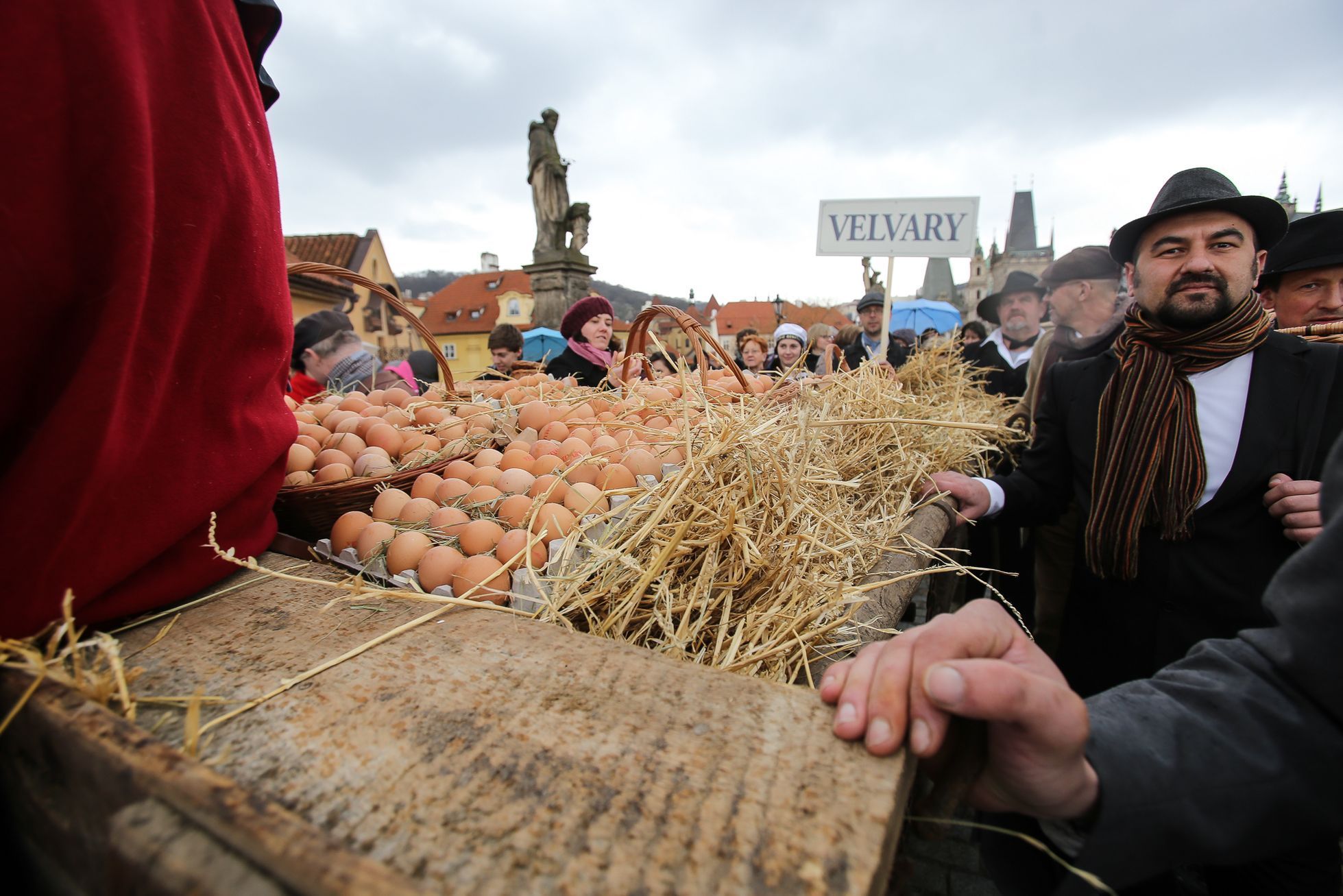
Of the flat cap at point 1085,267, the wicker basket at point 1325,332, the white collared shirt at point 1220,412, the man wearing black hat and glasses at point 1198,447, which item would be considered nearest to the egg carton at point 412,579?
the man wearing black hat and glasses at point 1198,447

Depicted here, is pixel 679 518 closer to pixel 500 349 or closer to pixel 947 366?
pixel 947 366

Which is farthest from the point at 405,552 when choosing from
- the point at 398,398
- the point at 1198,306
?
the point at 1198,306

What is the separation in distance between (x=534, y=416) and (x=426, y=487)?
0.56m

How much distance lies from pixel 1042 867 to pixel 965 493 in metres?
1.65

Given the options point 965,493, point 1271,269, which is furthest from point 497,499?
point 1271,269

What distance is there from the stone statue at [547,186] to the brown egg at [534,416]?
963cm

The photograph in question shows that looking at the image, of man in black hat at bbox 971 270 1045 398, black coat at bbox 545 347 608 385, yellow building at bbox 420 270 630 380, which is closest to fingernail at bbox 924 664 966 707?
black coat at bbox 545 347 608 385

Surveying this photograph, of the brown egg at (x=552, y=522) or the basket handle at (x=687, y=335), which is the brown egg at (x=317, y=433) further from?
the basket handle at (x=687, y=335)

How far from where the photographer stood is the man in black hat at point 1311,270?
224 cm

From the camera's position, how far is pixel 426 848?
1.84 feet

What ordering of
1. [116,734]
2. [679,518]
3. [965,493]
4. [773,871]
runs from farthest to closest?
[965,493]
[679,518]
[116,734]
[773,871]

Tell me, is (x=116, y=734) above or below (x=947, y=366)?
below

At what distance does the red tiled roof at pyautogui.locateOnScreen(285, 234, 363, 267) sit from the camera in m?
22.7

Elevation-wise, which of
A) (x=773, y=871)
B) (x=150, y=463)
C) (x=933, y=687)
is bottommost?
(x=773, y=871)
